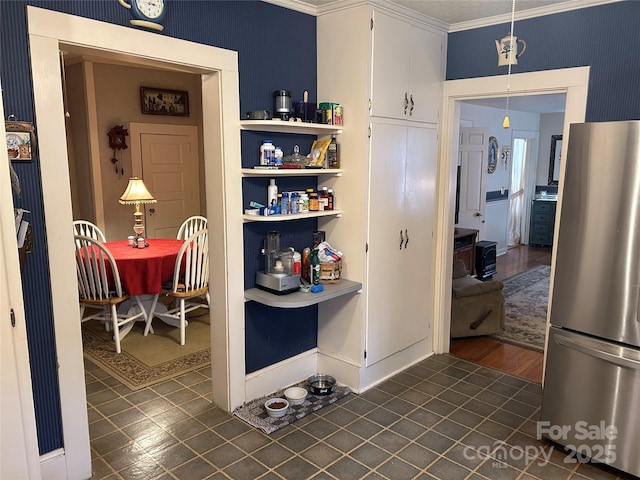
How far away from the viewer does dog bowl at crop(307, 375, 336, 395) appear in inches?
130

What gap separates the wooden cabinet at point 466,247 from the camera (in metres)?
5.77

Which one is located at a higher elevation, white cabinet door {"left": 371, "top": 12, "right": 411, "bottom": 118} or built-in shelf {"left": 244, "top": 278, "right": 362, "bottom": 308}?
white cabinet door {"left": 371, "top": 12, "right": 411, "bottom": 118}

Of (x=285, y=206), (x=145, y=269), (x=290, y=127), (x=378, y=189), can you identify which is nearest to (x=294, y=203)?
(x=285, y=206)

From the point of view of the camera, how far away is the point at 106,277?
3.94 meters

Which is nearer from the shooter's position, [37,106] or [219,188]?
[37,106]

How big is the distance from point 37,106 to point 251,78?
1.23m

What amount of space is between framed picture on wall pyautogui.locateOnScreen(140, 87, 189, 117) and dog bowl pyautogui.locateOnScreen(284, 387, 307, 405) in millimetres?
3917

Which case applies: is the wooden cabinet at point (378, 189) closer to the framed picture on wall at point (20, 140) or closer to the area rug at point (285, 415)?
the area rug at point (285, 415)

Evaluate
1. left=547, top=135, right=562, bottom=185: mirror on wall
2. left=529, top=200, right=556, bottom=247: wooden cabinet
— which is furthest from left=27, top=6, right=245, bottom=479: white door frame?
left=547, top=135, right=562, bottom=185: mirror on wall

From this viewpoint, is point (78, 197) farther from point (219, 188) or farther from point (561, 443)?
point (561, 443)

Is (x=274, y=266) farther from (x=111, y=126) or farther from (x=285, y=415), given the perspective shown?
(x=111, y=126)

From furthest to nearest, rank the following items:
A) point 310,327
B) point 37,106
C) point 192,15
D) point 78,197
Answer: point 78,197, point 310,327, point 192,15, point 37,106

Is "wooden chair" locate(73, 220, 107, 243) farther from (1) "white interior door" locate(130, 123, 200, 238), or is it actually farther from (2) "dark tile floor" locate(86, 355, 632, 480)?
(2) "dark tile floor" locate(86, 355, 632, 480)

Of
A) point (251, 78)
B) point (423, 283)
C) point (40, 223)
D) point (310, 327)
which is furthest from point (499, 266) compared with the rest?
point (40, 223)
